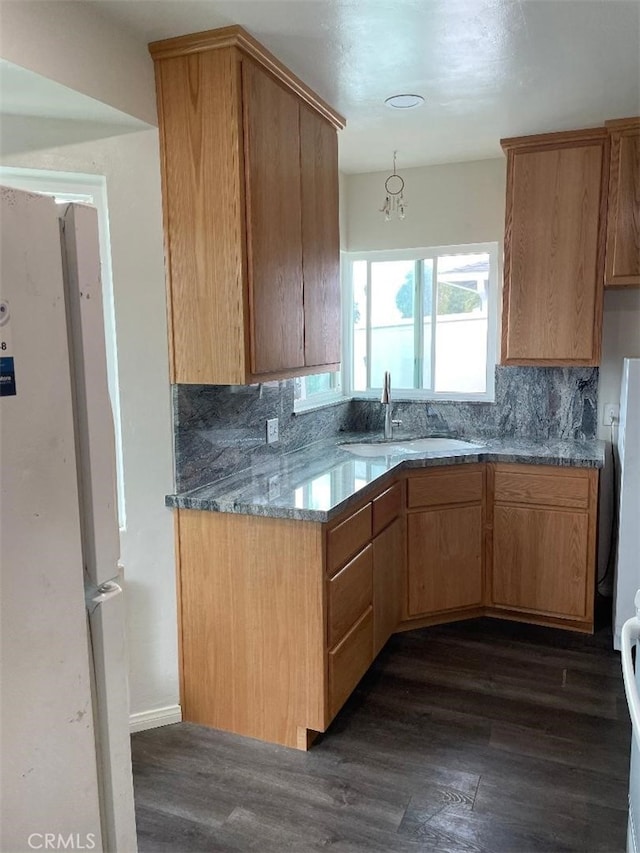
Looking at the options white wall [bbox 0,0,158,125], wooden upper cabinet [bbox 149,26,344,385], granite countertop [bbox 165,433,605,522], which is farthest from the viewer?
granite countertop [bbox 165,433,605,522]

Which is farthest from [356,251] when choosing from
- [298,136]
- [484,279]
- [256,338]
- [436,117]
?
[256,338]

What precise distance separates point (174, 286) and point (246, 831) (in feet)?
5.82

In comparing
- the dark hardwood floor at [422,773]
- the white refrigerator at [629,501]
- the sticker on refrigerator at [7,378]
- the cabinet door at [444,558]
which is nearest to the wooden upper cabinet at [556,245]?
the white refrigerator at [629,501]

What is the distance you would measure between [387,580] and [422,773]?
2.94 feet

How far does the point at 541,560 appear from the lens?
3133 mm

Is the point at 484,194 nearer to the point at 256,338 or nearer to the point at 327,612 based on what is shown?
the point at 256,338

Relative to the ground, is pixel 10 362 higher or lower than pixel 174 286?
lower

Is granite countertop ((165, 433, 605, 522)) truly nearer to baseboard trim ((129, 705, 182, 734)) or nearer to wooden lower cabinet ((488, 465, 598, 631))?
wooden lower cabinet ((488, 465, 598, 631))

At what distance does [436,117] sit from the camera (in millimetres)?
2789

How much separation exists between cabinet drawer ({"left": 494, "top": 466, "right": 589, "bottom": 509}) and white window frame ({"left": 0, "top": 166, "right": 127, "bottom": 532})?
188 centimetres

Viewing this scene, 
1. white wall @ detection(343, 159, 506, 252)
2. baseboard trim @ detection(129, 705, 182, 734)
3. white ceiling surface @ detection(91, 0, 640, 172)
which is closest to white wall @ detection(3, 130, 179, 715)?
baseboard trim @ detection(129, 705, 182, 734)

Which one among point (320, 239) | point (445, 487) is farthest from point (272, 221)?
point (445, 487)

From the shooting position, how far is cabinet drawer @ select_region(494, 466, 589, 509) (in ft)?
9.91

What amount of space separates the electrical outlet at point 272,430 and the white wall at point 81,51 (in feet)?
4.37
